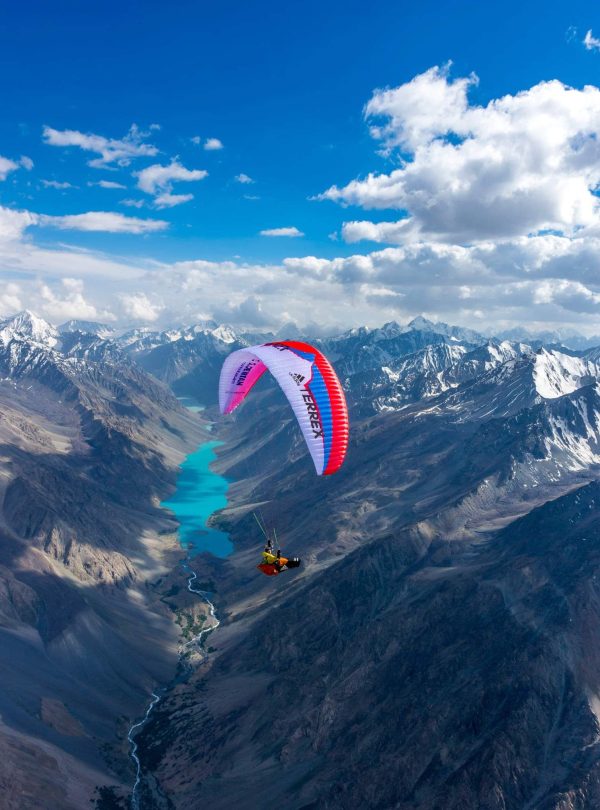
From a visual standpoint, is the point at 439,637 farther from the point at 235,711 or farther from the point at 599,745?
the point at 235,711

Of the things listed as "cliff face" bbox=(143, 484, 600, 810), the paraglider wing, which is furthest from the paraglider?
"cliff face" bbox=(143, 484, 600, 810)

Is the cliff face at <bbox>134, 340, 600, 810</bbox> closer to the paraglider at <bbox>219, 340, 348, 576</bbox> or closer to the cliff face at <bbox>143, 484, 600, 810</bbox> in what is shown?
the cliff face at <bbox>143, 484, 600, 810</bbox>

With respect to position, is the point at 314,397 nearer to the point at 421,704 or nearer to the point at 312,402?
the point at 312,402

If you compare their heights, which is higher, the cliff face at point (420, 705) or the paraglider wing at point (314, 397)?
the paraglider wing at point (314, 397)

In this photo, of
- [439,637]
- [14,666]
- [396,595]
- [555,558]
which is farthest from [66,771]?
[555,558]

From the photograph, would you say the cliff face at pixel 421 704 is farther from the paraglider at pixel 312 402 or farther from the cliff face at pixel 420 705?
the paraglider at pixel 312 402

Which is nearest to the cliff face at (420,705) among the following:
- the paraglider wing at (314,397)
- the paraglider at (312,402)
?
the paraglider at (312,402)

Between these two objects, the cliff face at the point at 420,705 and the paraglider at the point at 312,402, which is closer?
the paraglider at the point at 312,402

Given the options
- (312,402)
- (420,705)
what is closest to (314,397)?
(312,402)

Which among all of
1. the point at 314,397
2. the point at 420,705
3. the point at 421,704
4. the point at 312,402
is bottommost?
the point at 420,705
